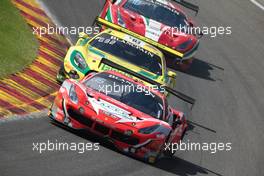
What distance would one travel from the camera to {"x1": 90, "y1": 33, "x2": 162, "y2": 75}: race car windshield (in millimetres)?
18016

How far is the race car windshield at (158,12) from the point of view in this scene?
22.6 meters

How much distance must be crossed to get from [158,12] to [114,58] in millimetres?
5565

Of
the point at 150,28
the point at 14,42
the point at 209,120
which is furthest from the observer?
the point at 150,28

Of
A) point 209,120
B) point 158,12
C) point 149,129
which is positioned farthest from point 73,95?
point 158,12

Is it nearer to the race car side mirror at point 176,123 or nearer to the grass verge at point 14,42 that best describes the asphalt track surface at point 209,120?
the race car side mirror at point 176,123

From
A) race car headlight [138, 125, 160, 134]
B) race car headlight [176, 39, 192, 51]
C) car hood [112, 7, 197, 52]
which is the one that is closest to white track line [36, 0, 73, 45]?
car hood [112, 7, 197, 52]

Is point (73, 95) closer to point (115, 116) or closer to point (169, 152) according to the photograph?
point (115, 116)

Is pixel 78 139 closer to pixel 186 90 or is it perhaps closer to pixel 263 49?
pixel 186 90

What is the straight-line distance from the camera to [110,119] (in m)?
13.8

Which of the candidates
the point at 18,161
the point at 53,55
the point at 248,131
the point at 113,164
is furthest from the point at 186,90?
the point at 18,161

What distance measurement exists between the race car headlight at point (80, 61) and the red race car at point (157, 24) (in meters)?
3.85
